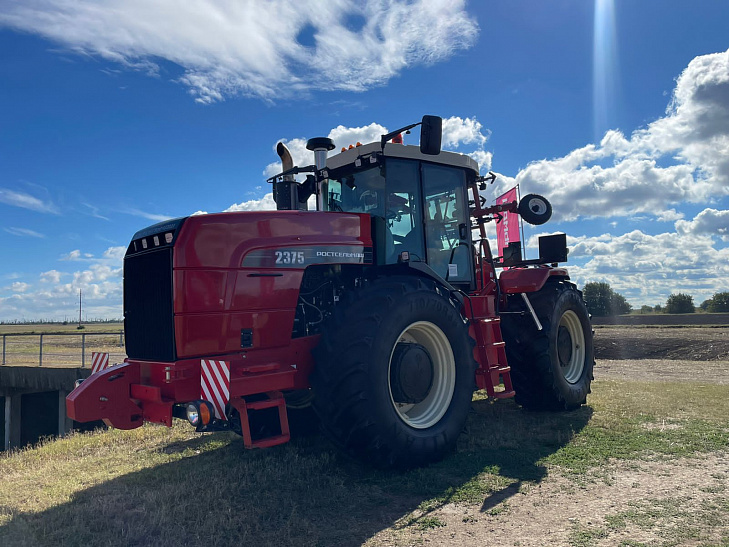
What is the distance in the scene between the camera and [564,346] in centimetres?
782

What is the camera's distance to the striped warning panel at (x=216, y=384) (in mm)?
4247

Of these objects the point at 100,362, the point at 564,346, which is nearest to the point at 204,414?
the point at 100,362

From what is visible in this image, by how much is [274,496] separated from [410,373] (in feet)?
5.18

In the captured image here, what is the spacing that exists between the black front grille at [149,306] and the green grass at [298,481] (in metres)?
1.12

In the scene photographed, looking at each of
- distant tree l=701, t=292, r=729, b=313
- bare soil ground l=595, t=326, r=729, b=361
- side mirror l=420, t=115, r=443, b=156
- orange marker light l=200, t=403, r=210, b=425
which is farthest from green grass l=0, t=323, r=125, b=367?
distant tree l=701, t=292, r=729, b=313

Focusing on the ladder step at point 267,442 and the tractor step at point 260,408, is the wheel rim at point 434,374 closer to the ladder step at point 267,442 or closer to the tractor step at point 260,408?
the tractor step at point 260,408

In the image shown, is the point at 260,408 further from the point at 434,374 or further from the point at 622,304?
the point at 622,304

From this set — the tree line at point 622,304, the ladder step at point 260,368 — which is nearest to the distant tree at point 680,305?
the tree line at point 622,304

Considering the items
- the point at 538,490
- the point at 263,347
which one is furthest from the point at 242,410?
the point at 538,490

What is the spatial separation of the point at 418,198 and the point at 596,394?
480cm

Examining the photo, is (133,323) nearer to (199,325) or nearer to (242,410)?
(199,325)

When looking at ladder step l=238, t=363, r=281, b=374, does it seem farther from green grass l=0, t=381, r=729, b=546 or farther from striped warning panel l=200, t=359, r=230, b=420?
green grass l=0, t=381, r=729, b=546

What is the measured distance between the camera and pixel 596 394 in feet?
28.6

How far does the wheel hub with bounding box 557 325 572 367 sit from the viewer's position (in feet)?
25.4
